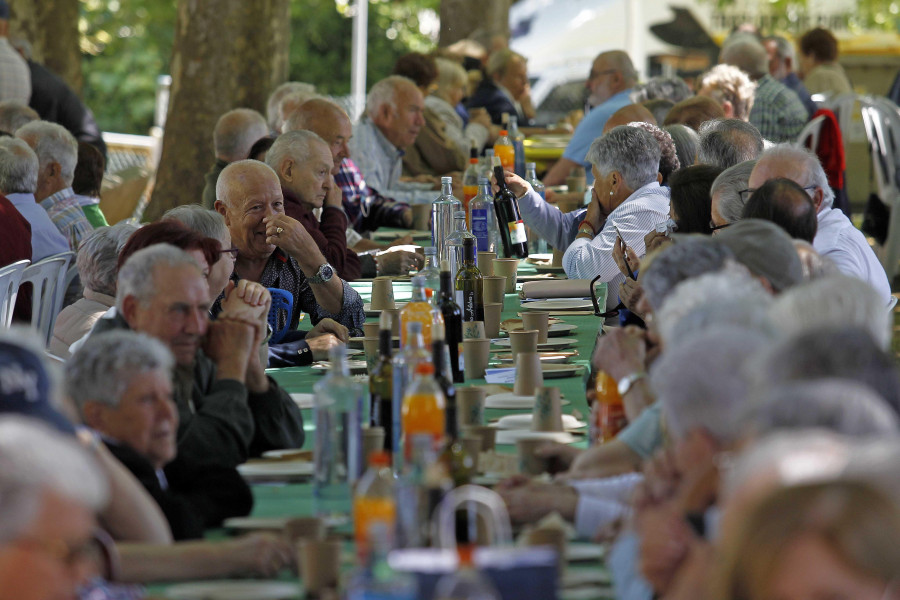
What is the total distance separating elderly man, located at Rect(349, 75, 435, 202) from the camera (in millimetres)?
8648

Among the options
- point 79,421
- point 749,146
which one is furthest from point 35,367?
point 749,146

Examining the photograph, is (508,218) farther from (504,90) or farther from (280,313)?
(504,90)

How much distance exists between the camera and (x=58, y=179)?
6664mm

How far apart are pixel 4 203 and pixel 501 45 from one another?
9.77 meters

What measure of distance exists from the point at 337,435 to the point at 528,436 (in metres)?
0.63

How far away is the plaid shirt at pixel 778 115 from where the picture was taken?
31.5 ft

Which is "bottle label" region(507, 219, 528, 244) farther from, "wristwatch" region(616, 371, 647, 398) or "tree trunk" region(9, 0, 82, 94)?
"tree trunk" region(9, 0, 82, 94)

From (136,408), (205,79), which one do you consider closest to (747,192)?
(136,408)

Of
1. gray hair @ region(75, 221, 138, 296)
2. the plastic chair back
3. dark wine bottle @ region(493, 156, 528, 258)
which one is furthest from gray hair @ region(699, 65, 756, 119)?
gray hair @ region(75, 221, 138, 296)

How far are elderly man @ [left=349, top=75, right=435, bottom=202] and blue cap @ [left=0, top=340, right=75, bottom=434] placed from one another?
21.0ft

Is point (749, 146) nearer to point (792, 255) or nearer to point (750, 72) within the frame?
point (792, 255)

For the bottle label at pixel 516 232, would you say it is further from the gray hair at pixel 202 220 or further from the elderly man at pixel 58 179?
the gray hair at pixel 202 220

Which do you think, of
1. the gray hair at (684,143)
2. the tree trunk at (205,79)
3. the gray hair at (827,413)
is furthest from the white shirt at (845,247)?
the tree trunk at (205,79)

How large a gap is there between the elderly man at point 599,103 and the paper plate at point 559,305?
346 cm
